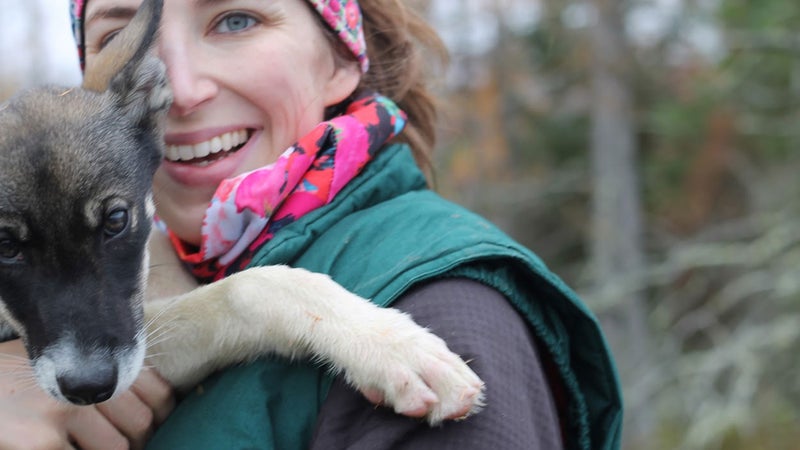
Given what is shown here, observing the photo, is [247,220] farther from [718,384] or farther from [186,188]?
[718,384]

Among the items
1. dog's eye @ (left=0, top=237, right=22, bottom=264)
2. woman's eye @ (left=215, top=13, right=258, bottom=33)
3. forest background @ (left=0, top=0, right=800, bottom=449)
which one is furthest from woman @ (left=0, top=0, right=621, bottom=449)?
forest background @ (left=0, top=0, right=800, bottom=449)

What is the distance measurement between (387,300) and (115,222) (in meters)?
0.86

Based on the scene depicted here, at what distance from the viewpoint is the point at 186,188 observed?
2.94m

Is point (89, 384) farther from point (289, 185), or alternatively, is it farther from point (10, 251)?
point (289, 185)

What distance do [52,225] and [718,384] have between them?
30.1 ft

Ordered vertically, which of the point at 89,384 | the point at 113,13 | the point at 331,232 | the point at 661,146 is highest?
the point at 113,13

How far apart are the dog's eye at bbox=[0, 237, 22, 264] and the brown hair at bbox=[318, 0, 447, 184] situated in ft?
4.31

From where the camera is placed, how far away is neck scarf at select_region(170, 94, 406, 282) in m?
2.63

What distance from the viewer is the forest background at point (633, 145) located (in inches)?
488

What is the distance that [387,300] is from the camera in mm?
2262

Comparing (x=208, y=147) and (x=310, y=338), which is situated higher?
(x=208, y=147)

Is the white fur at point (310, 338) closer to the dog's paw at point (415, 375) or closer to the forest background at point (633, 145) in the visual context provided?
the dog's paw at point (415, 375)

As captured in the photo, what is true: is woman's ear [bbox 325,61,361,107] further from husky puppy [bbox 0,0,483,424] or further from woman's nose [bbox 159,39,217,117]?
husky puppy [bbox 0,0,483,424]

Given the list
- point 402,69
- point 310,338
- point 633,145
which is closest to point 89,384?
point 310,338
